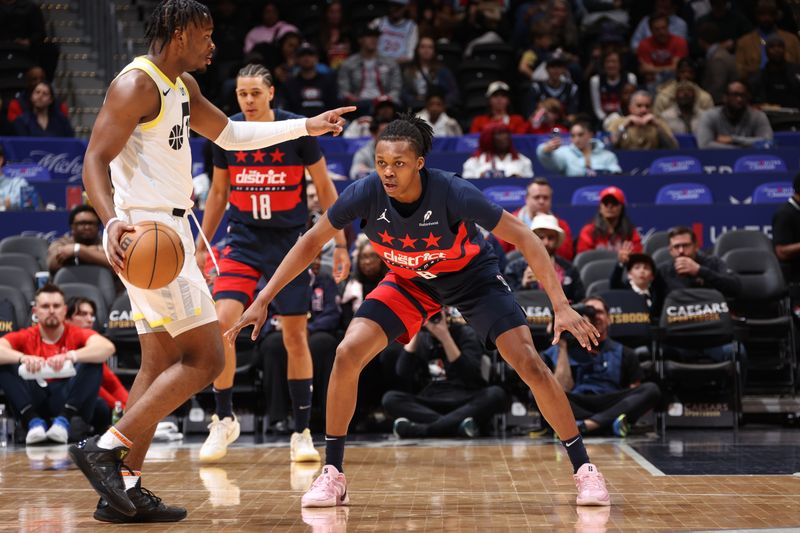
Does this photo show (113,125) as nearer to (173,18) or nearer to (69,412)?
(173,18)

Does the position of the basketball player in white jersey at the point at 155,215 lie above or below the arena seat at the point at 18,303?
above

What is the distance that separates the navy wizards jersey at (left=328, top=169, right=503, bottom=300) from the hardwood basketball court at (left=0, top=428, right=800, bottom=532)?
116 centimetres

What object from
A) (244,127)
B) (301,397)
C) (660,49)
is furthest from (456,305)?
(660,49)

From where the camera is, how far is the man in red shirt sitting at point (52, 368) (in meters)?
8.67

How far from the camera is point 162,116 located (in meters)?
4.79

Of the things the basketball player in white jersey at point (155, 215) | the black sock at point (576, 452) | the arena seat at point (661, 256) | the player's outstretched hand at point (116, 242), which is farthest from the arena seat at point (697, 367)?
the player's outstretched hand at point (116, 242)

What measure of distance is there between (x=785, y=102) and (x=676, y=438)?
7496 millimetres

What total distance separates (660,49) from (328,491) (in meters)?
11.5

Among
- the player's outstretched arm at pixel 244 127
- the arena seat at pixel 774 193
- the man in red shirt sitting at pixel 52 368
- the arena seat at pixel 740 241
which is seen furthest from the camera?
the arena seat at pixel 774 193

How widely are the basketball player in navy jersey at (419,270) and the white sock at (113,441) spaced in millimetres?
653

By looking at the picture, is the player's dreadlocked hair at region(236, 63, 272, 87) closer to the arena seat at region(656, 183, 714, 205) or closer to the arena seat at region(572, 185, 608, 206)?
the arena seat at region(572, 185, 608, 206)

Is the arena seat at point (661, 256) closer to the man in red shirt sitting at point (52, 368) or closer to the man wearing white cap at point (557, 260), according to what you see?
the man wearing white cap at point (557, 260)

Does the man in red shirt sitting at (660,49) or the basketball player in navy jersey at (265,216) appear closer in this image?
the basketball player in navy jersey at (265,216)

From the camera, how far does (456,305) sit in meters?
5.58
